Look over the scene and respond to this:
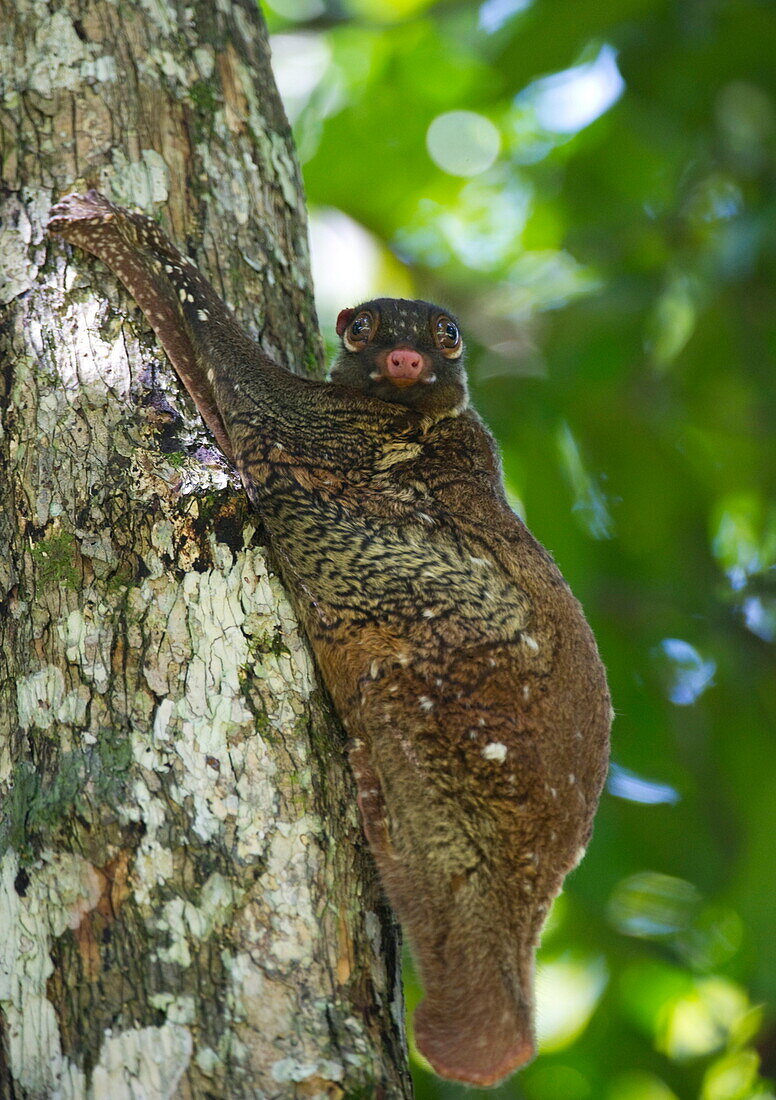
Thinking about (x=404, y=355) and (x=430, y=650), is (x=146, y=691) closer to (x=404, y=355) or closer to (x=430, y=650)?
(x=430, y=650)

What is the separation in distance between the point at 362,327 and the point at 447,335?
32 centimetres

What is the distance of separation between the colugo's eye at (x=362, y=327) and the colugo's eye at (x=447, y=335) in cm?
25

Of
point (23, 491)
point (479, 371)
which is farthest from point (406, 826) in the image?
point (479, 371)

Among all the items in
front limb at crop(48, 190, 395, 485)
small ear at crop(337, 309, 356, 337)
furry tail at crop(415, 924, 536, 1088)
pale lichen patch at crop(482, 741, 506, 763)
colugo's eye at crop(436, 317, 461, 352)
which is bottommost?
furry tail at crop(415, 924, 536, 1088)

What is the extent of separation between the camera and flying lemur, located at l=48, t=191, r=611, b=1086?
9.02 ft

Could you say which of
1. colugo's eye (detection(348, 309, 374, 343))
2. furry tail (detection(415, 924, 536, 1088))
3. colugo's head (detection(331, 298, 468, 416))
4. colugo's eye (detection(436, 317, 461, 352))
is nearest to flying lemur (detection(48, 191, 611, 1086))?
furry tail (detection(415, 924, 536, 1088))

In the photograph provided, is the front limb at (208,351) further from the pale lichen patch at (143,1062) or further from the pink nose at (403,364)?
the pale lichen patch at (143,1062)

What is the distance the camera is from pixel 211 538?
109 inches

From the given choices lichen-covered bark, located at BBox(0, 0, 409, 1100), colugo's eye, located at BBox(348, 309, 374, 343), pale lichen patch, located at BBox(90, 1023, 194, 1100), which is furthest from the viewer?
colugo's eye, located at BBox(348, 309, 374, 343)

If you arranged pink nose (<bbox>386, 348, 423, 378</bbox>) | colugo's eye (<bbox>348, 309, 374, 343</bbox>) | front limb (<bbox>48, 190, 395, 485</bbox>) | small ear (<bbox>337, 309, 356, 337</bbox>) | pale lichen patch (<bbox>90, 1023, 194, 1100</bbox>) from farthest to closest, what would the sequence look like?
small ear (<bbox>337, 309, 356, 337</bbox>) → colugo's eye (<bbox>348, 309, 374, 343</bbox>) → pink nose (<bbox>386, 348, 423, 378</bbox>) → front limb (<bbox>48, 190, 395, 485</bbox>) → pale lichen patch (<bbox>90, 1023, 194, 1100</bbox>)

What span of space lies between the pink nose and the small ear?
0.57 meters

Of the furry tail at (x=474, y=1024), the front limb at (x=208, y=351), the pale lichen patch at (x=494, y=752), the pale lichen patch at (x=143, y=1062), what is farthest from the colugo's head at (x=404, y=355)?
the pale lichen patch at (x=143, y=1062)

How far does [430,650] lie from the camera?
291cm

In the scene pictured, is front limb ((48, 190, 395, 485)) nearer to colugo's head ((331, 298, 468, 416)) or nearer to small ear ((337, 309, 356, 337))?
colugo's head ((331, 298, 468, 416))
